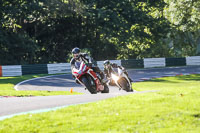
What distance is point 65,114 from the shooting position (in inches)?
329

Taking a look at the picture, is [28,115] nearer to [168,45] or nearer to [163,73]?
[163,73]

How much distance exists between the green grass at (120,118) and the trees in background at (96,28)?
66.2 ft

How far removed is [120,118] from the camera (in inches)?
310

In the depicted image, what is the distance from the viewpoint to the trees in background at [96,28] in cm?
3294

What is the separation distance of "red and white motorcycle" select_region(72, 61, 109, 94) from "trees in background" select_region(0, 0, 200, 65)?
1814cm

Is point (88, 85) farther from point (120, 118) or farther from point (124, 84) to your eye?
point (120, 118)

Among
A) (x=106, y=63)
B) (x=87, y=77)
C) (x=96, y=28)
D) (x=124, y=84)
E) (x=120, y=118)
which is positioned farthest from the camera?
(x=96, y=28)

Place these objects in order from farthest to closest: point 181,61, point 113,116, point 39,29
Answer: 1. point 39,29
2. point 181,61
3. point 113,116

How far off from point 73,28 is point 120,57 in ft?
27.4

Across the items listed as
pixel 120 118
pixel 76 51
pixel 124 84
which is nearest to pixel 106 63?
pixel 124 84

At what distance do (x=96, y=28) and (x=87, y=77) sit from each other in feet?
94.3

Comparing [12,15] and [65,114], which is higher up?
[12,15]

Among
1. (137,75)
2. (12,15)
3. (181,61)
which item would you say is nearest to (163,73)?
(137,75)

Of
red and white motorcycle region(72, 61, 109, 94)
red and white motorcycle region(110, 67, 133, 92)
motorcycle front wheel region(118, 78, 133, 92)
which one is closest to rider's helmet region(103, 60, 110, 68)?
red and white motorcycle region(110, 67, 133, 92)
